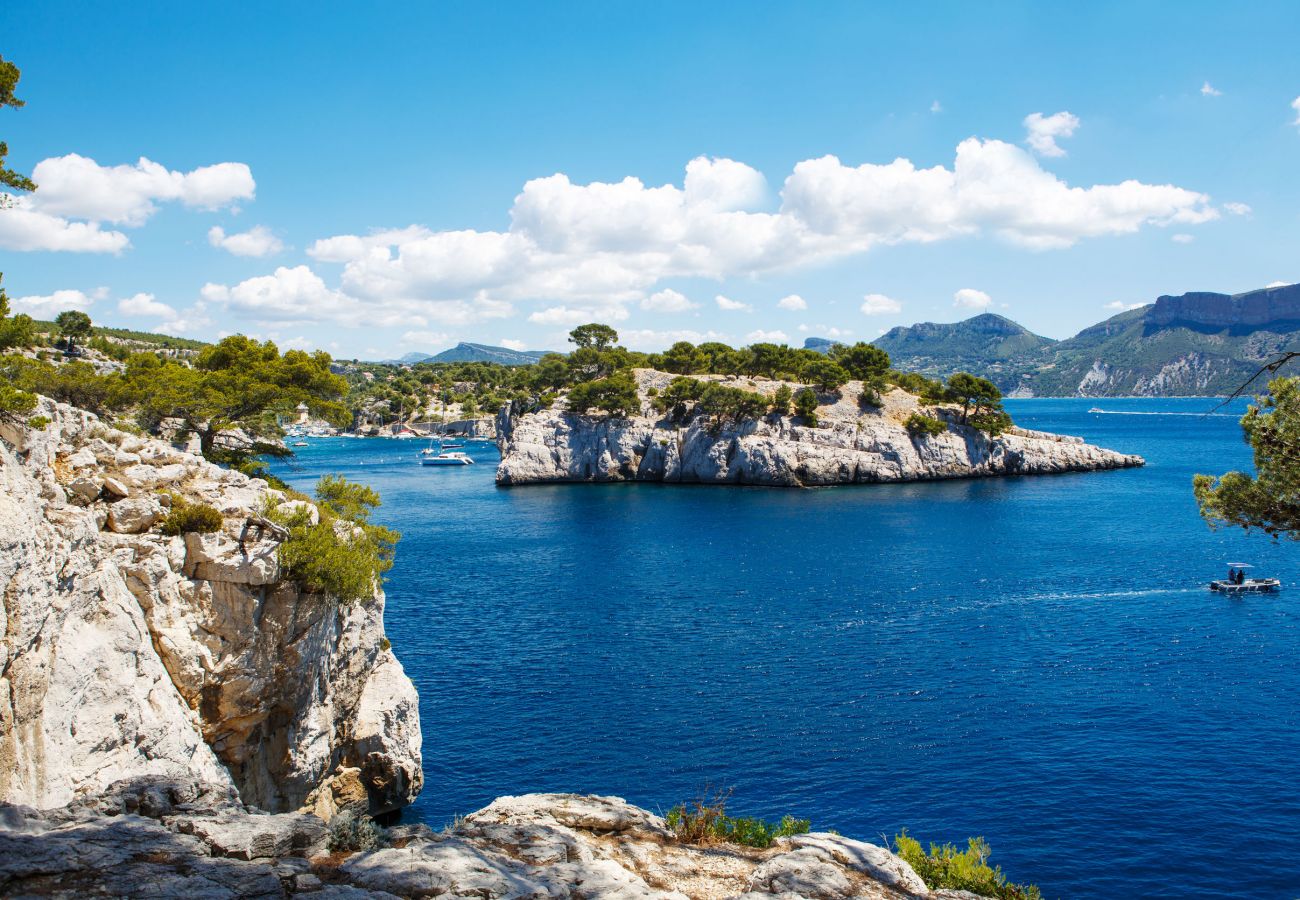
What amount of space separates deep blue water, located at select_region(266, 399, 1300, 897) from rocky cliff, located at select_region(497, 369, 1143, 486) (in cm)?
3581

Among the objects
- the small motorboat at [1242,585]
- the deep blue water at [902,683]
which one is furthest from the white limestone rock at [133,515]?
the small motorboat at [1242,585]

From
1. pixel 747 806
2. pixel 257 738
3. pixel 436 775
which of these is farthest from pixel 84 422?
pixel 747 806

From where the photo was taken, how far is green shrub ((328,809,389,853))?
1434 centimetres

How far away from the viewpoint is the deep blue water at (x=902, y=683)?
94.9ft

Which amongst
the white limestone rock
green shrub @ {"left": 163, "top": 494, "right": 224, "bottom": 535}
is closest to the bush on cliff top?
green shrub @ {"left": 163, "top": 494, "right": 224, "bottom": 535}

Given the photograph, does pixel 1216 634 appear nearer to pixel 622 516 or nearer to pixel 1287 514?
pixel 1287 514

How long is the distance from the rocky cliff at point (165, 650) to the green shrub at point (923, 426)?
10511cm

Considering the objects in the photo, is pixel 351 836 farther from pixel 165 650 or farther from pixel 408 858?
pixel 165 650

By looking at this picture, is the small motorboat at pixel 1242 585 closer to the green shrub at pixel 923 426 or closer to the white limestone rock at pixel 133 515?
the green shrub at pixel 923 426

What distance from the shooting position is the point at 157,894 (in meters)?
11.0

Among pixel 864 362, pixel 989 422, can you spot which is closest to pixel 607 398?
pixel 864 362

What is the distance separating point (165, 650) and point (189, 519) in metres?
3.62

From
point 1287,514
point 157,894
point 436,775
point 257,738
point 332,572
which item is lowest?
point 436,775

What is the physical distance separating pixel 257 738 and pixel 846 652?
1242 inches
